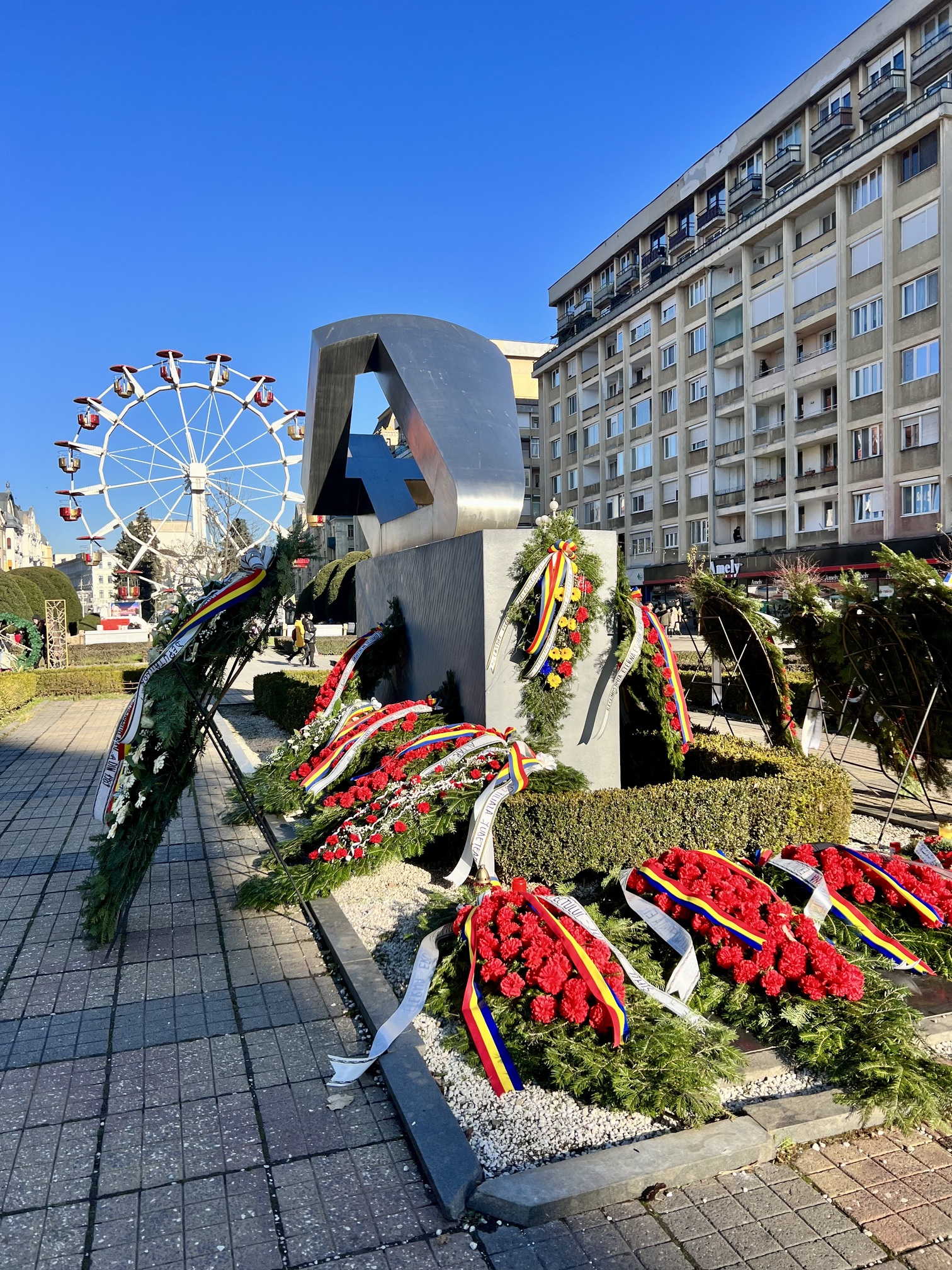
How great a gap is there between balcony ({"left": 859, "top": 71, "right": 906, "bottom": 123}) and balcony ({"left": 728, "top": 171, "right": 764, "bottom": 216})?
20.7ft

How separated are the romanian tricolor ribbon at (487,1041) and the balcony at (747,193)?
Result: 4224 centimetres

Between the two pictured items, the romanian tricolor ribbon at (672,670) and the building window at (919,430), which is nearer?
the romanian tricolor ribbon at (672,670)

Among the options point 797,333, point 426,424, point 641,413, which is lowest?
point 426,424

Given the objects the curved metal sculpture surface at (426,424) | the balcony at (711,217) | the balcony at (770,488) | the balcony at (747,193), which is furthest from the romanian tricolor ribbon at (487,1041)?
the balcony at (711,217)

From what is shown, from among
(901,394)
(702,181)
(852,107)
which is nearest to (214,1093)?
(901,394)

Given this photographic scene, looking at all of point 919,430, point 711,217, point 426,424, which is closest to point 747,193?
point 711,217

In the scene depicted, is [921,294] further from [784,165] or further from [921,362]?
[784,165]

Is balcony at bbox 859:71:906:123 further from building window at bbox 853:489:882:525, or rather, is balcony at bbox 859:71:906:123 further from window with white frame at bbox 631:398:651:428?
window with white frame at bbox 631:398:651:428

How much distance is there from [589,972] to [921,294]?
30656 mm

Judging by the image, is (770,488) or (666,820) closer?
(666,820)

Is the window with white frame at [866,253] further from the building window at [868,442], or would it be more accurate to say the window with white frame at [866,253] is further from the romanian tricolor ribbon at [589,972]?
the romanian tricolor ribbon at [589,972]

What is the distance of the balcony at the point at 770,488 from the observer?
3612 cm

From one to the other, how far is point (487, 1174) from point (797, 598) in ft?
23.5

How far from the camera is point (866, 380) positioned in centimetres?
3088
